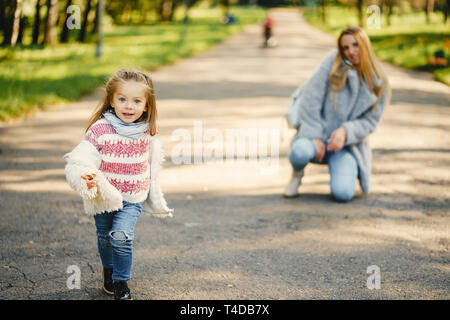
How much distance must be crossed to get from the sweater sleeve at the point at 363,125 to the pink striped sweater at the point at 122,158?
2.44 meters

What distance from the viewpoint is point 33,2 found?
19.2 metres

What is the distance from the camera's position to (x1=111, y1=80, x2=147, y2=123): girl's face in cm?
300

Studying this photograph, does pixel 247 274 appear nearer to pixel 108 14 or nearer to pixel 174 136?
pixel 174 136

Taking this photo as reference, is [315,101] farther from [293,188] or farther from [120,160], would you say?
[120,160]

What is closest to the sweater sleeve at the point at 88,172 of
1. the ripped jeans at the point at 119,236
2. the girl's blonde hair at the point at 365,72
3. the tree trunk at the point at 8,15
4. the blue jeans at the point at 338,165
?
the ripped jeans at the point at 119,236

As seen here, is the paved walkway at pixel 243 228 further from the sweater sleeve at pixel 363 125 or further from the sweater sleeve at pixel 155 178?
the sweater sleeve at pixel 363 125

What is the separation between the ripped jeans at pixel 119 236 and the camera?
302 centimetres

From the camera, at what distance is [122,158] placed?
3057 mm

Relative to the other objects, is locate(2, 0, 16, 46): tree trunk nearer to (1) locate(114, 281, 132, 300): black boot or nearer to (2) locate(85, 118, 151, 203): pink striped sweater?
(2) locate(85, 118, 151, 203): pink striped sweater

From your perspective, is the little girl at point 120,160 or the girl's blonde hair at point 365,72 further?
the girl's blonde hair at point 365,72

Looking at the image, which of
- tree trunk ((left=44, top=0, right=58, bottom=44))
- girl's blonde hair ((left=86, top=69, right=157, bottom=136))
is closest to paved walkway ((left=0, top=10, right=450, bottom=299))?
girl's blonde hair ((left=86, top=69, right=157, bottom=136))

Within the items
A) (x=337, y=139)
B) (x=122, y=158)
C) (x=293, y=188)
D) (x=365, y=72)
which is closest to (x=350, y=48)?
(x=365, y=72)

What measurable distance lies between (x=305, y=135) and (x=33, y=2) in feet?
55.7
